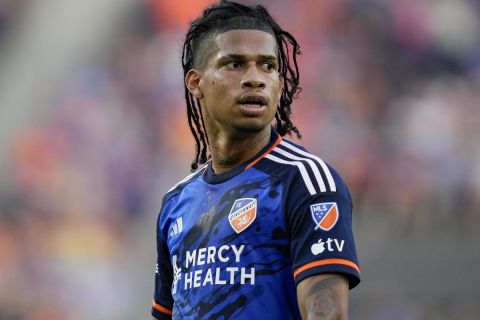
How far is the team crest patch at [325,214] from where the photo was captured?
119 inches

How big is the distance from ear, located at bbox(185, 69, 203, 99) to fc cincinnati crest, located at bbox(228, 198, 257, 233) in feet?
1.99

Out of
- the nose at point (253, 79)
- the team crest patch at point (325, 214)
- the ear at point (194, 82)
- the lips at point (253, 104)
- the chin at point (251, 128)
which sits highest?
the ear at point (194, 82)

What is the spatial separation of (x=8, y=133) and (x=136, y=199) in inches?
72.3

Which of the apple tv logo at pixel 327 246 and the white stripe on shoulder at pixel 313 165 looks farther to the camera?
the white stripe on shoulder at pixel 313 165

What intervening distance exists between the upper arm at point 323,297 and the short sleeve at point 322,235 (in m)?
0.02

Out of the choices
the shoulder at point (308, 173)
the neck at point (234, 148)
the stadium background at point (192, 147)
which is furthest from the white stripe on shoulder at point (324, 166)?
the stadium background at point (192, 147)

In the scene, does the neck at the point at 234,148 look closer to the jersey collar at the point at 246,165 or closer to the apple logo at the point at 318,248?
the jersey collar at the point at 246,165

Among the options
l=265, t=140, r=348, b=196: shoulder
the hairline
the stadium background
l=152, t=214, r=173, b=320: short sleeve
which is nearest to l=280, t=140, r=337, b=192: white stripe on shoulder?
l=265, t=140, r=348, b=196: shoulder

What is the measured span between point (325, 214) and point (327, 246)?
113 mm

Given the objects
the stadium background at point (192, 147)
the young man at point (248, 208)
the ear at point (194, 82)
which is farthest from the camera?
the stadium background at point (192, 147)

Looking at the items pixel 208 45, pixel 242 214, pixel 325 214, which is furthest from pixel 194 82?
pixel 325 214

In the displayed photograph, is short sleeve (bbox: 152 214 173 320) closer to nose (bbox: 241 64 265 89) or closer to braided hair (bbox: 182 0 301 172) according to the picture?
braided hair (bbox: 182 0 301 172)

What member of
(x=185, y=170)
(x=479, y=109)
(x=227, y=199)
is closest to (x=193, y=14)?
(x=185, y=170)

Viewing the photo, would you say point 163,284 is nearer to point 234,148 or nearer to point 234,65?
point 234,148
